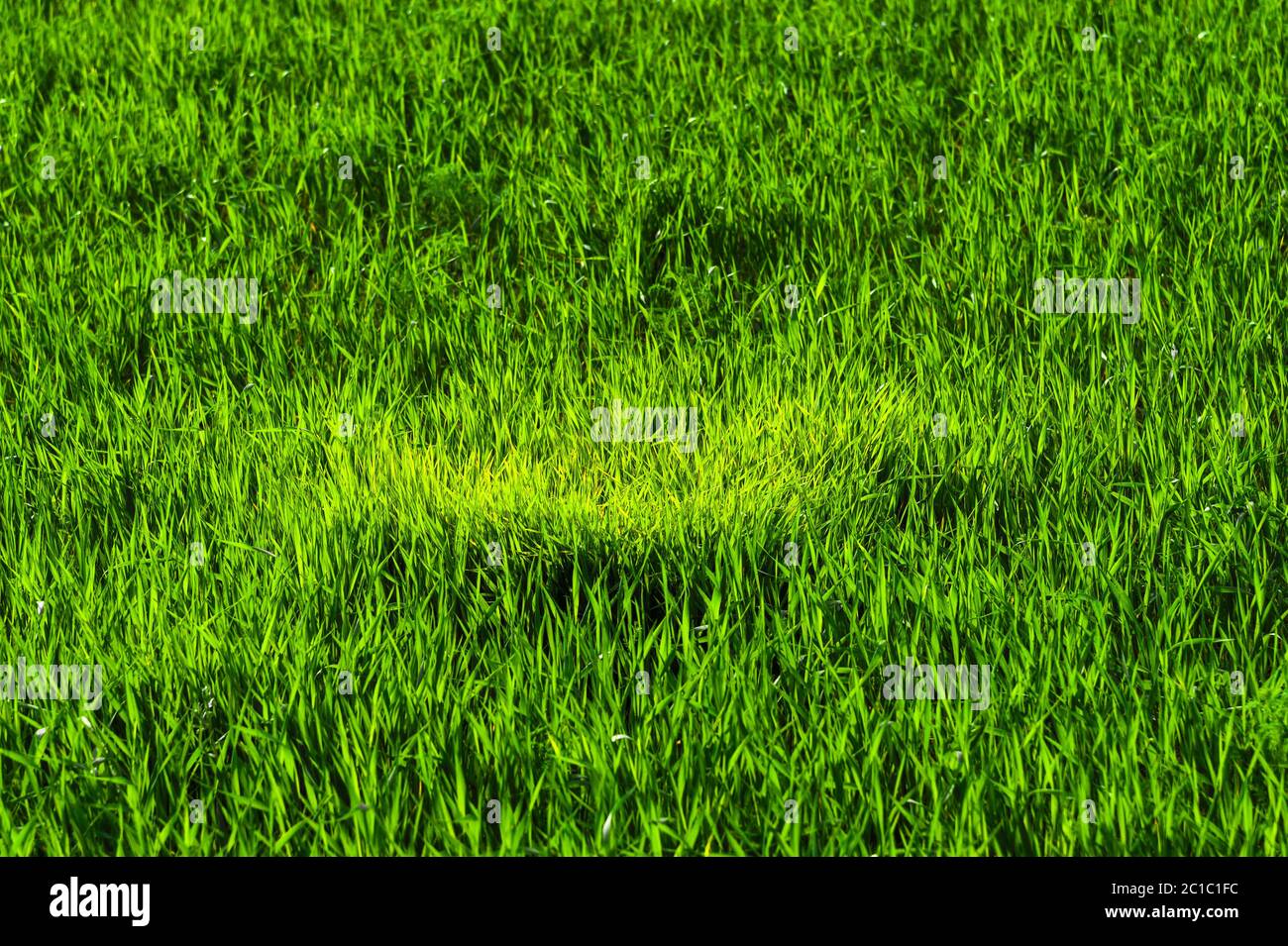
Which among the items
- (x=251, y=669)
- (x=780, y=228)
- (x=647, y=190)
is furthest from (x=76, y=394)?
(x=780, y=228)

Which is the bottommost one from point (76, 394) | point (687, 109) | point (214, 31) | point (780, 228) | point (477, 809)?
point (477, 809)

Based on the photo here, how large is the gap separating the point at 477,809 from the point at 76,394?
2475 millimetres

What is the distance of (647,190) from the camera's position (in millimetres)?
4930

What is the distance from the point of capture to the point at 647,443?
11.4 feet

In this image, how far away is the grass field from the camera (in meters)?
2.41

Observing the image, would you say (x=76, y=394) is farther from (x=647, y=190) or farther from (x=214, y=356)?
(x=647, y=190)

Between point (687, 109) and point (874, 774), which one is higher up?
point (687, 109)

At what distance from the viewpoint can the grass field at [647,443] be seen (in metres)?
2.41

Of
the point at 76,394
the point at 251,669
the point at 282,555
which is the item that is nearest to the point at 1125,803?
the point at 251,669

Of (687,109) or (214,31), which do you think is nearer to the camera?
(687,109)
